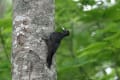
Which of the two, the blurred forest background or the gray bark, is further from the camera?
the blurred forest background

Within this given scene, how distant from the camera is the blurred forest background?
3.68m

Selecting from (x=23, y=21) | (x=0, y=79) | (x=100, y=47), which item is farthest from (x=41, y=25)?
(x=0, y=79)

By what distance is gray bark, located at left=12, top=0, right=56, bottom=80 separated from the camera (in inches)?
86.5

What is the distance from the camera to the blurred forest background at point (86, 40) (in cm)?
368

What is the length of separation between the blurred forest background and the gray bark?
1.21m

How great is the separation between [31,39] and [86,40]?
205 centimetres

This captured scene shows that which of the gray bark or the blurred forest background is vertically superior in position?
the gray bark

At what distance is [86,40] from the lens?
13.9 feet

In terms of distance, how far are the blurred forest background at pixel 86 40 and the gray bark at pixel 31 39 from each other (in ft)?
3.97

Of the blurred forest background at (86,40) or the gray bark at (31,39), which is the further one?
the blurred forest background at (86,40)

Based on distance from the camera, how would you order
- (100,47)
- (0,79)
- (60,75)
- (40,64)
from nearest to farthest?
(40,64), (100,47), (0,79), (60,75)

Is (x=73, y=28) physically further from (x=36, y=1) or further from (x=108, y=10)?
(x=36, y=1)

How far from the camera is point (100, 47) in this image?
139 inches

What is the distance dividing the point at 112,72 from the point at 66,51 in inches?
23.8
